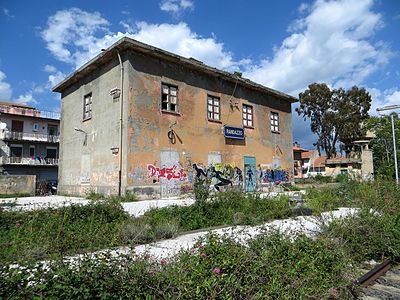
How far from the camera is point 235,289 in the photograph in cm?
322

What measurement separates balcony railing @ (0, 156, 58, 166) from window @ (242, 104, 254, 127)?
28.7 meters

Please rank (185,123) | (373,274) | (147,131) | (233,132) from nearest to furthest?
(373,274) < (147,131) < (185,123) < (233,132)

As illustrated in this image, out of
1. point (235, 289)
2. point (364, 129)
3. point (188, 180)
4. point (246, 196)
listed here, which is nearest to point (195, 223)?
point (246, 196)

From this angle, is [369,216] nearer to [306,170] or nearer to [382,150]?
[382,150]

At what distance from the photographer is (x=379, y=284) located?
479cm

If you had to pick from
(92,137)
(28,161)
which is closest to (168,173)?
(92,137)

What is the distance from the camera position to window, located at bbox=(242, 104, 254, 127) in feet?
68.7

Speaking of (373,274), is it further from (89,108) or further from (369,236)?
(89,108)

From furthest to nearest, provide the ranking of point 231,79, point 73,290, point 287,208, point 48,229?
point 231,79
point 287,208
point 48,229
point 73,290

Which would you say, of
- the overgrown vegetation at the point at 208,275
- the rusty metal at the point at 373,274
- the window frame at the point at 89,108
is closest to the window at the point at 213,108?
the window frame at the point at 89,108

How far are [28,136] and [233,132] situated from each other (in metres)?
31.1

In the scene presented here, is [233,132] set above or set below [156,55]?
below

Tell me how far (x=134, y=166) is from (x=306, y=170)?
213 ft

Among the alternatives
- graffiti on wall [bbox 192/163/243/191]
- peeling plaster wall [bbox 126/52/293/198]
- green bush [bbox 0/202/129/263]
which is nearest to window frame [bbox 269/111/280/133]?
peeling plaster wall [bbox 126/52/293/198]
